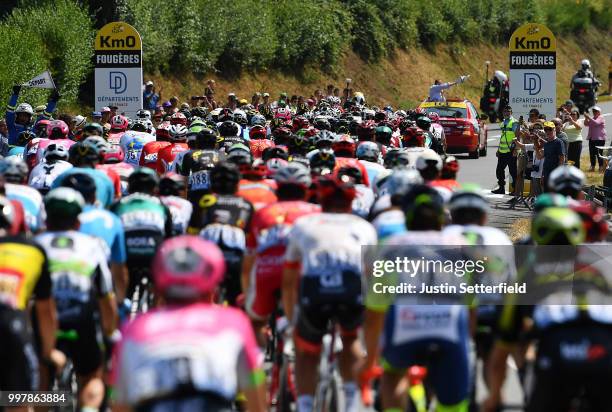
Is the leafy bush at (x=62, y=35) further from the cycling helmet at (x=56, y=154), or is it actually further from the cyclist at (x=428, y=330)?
the cyclist at (x=428, y=330)

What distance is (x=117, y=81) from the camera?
21.4 metres

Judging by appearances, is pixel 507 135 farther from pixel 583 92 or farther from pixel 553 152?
pixel 583 92

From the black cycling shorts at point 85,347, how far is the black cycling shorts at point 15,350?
965 mm

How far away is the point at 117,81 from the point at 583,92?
3339 centimetres

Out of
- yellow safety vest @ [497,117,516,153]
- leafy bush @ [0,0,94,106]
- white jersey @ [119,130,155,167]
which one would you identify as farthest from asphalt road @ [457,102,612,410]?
leafy bush @ [0,0,94,106]

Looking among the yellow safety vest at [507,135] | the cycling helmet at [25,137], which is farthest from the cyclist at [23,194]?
the yellow safety vest at [507,135]

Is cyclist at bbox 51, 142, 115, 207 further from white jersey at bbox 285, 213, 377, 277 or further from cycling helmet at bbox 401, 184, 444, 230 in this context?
cycling helmet at bbox 401, 184, 444, 230

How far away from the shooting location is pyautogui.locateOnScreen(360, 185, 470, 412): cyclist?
7.23 metres

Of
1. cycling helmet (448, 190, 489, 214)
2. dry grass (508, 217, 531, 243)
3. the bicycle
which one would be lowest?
the bicycle

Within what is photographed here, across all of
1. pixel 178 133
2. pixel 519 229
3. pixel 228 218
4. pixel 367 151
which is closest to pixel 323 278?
pixel 228 218

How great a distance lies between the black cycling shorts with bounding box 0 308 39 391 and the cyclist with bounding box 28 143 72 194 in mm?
6085

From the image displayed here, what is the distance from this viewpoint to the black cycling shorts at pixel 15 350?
23.3ft

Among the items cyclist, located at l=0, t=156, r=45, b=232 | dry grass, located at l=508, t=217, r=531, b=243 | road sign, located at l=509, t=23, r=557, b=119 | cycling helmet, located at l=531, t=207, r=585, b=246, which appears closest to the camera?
cycling helmet, located at l=531, t=207, r=585, b=246

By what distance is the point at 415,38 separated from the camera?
63.5 m
